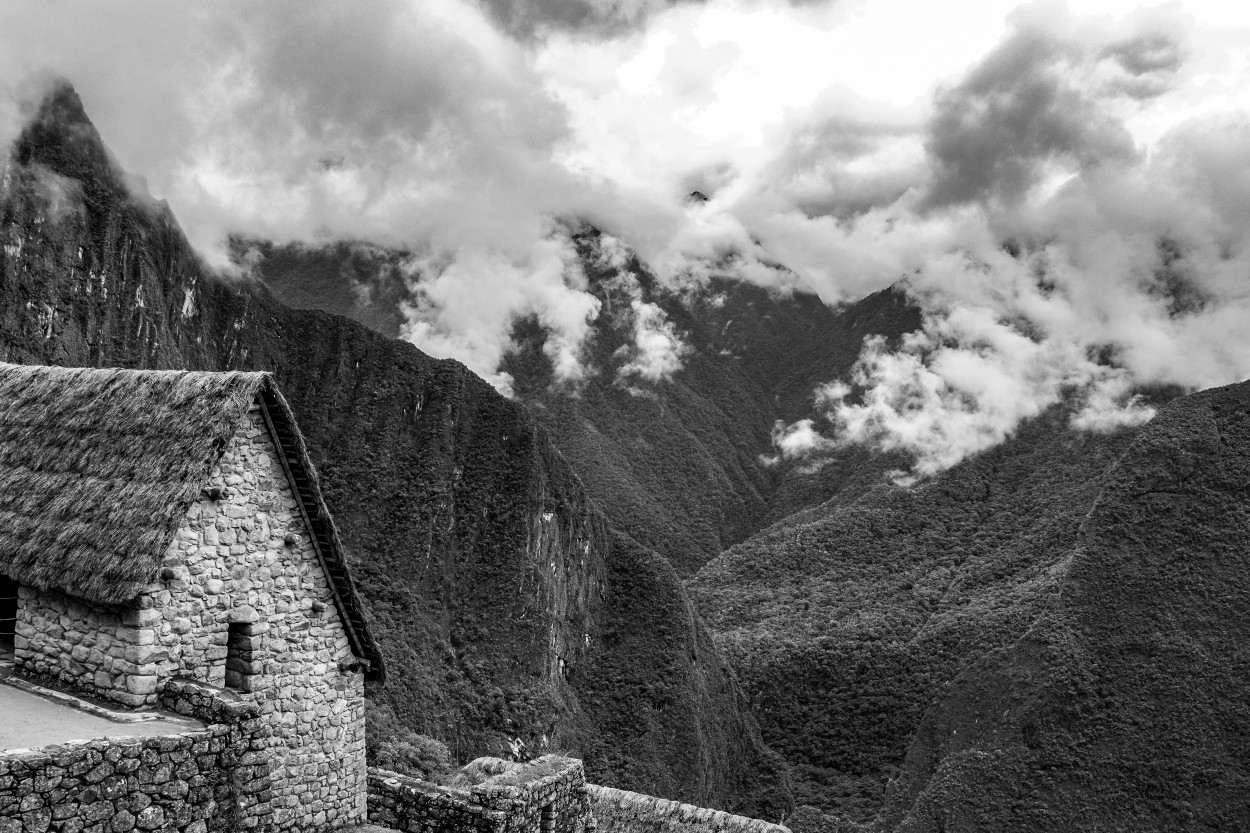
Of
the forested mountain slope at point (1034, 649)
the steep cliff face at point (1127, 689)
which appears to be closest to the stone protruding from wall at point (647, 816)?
the forested mountain slope at point (1034, 649)

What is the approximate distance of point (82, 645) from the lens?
722 cm

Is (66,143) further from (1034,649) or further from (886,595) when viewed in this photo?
(886,595)

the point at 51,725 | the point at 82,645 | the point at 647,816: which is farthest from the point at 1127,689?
the point at 51,725

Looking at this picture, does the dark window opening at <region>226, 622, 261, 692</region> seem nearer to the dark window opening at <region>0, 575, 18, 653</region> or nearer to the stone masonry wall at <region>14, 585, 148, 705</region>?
the stone masonry wall at <region>14, 585, 148, 705</region>

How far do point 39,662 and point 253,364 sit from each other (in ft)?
273

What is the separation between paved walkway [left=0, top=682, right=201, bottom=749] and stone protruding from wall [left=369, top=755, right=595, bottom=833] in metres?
2.68

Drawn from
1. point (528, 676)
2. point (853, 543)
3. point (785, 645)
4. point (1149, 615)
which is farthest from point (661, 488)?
point (1149, 615)

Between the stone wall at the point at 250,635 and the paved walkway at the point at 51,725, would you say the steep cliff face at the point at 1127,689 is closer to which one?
the stone wall at the point at 250,635

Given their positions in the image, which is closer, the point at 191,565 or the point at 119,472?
the point at 191,565

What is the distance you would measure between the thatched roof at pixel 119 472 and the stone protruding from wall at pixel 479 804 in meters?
1.25

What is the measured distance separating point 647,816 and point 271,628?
7884mm

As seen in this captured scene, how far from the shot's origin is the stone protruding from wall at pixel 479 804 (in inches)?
324

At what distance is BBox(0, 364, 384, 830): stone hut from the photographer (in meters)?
7.12

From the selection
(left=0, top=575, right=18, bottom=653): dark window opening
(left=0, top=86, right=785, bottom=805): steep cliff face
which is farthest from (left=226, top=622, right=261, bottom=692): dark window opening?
(left=0, top=86, right=785, bottom=805): steep cliff face
